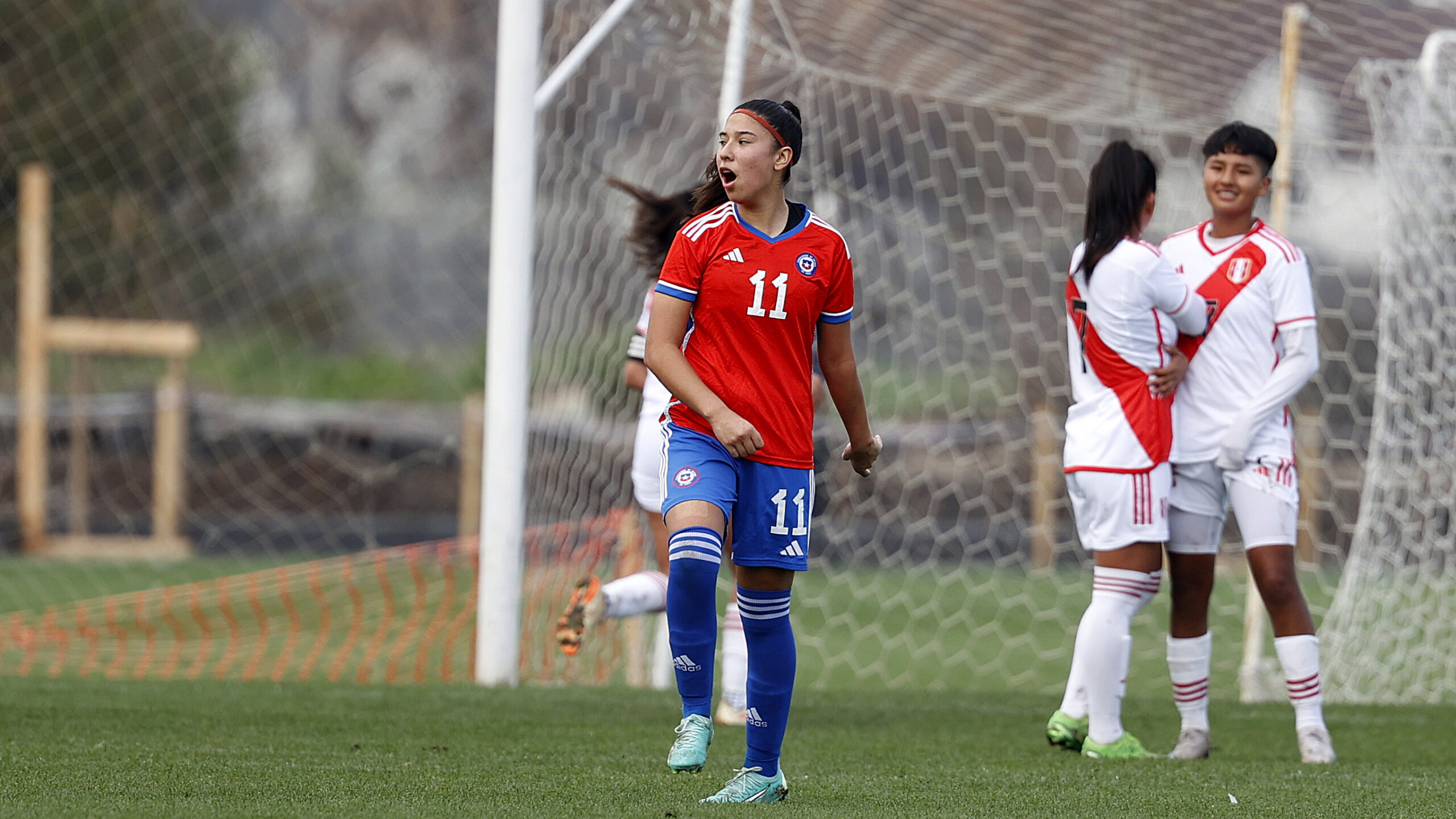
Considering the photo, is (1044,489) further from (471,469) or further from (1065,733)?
(1065,733)

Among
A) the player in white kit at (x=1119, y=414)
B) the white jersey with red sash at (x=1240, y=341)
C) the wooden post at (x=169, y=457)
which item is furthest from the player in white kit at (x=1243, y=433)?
the wooden post at (x=169, y=457)

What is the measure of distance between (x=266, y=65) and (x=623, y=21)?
54.1ft

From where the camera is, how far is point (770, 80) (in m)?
7.62

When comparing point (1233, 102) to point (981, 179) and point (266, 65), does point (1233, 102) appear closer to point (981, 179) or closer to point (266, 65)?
point (981, 179)

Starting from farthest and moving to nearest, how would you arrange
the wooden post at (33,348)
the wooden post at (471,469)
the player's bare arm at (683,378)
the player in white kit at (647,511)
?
the wooden post at (471,469) → the wooden post at (33,348) → the player in white kit at (647,511) → the player's bare arm at (683,378)

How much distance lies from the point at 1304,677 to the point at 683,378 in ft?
8.13

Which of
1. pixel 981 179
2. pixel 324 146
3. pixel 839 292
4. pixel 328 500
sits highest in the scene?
pixel 324 146

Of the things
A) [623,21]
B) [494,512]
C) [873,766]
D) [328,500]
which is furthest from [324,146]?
[873,766]

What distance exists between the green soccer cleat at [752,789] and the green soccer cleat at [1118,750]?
→ 4.80 ft

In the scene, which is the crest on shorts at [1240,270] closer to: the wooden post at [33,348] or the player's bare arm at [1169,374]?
the player's bare arm at [1169,374]

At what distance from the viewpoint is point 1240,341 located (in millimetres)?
4539

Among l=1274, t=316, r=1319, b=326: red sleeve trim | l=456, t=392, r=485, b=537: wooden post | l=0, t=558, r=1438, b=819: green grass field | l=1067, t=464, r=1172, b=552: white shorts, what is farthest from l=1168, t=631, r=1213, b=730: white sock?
l=456, t=392, r=485, b=537: wooden post

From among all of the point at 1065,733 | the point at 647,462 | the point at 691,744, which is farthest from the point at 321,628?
the point at 691,744

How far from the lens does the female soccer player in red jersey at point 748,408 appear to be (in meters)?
3.20
